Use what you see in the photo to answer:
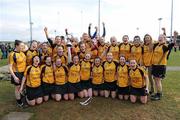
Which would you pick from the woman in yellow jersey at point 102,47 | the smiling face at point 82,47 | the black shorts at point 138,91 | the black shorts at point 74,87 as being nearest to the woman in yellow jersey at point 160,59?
the black shorts at point 138,91

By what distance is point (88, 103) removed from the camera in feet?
33.6

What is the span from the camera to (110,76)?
1069 cm

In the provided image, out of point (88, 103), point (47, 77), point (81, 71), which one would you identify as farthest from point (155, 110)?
point (47, 77)

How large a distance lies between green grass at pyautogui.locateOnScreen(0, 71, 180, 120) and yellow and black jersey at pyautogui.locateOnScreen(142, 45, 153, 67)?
1.35 metres

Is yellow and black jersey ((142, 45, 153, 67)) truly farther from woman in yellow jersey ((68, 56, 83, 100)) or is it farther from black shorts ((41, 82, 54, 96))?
black shorts ((41, 82, 54, 96))

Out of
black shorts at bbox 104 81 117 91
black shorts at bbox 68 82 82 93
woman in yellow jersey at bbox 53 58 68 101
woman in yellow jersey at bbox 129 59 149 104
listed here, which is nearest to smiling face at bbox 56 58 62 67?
woman in yellow jersey at bbox 53 58 68 101

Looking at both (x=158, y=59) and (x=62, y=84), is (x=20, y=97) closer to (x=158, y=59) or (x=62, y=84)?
(x=62, y=84)

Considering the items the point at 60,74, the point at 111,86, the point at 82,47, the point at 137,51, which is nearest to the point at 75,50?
the point at 82,47

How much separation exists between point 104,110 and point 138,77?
5.06 ft

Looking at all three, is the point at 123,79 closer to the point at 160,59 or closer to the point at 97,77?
the point at 97,77

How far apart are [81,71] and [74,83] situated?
1.59 ft

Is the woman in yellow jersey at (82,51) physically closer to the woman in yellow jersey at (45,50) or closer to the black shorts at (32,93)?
the woman in yellow jersey at (45,50)

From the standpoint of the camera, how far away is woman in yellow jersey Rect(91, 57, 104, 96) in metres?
10.7

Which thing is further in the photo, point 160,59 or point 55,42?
point 55,42
